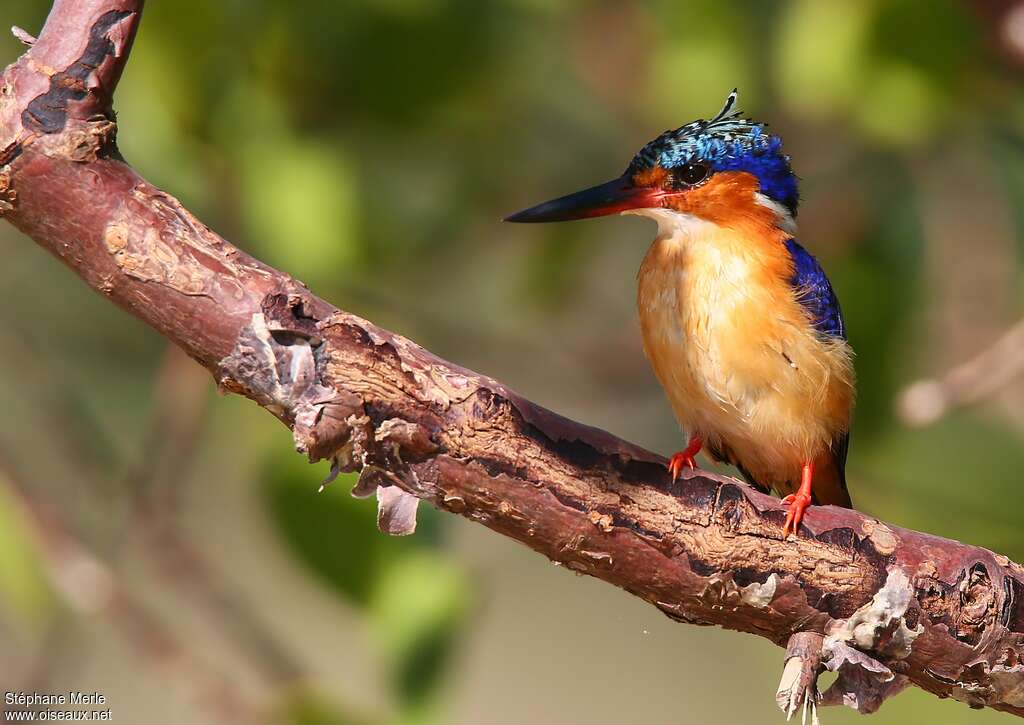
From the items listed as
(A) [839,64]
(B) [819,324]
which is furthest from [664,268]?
(A) [839,64]

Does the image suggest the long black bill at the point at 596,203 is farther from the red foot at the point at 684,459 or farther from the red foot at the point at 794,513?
the red foot at the point at 794,513

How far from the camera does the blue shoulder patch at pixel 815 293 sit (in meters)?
1.93

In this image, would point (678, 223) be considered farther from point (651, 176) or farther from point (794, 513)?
point (794, 513)

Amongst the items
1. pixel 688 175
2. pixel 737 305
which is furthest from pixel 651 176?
pixel 737 305

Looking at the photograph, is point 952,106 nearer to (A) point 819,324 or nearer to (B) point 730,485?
(A) point 819,324

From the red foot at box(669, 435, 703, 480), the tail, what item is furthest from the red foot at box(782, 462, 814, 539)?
the tail

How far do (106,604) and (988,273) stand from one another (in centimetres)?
207

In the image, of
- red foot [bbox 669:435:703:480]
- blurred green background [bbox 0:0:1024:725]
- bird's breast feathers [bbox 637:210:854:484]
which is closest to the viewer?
red foot [bbox 669:435:703:480]

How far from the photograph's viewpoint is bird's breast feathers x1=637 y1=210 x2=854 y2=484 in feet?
6.13

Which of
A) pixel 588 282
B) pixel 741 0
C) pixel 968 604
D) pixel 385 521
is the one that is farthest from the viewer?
pixel 588 282

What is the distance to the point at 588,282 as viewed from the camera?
325 centimetres

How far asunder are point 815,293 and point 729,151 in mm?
288

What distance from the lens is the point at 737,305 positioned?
187cm

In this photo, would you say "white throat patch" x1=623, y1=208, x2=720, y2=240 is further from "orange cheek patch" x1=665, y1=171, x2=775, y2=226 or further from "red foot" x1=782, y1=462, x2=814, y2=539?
"red foot" x1=782, y1=462, x2=814, y2=539
